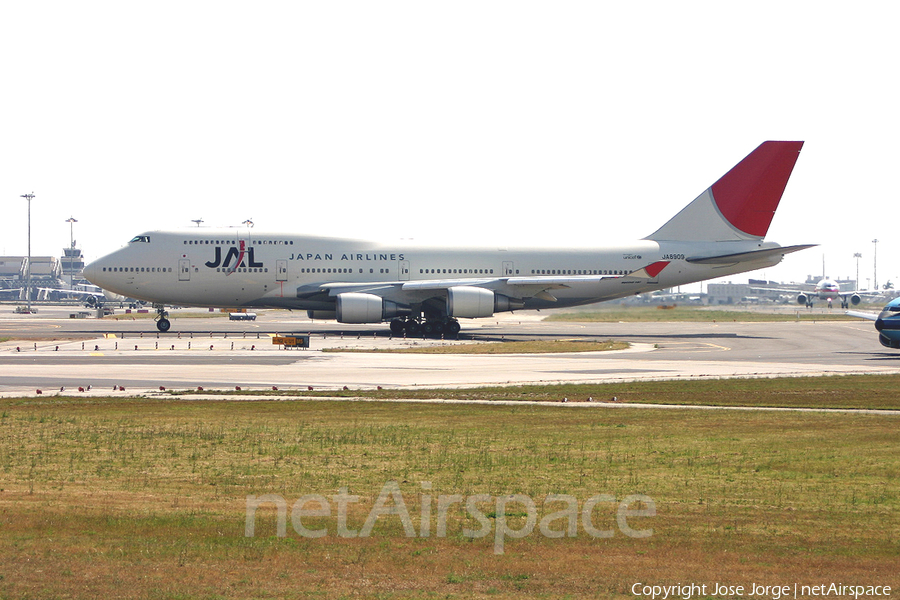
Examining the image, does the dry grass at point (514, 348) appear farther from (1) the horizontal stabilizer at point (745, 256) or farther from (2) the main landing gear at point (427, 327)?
(1) the horizontal stabilizer at point (745, 256)

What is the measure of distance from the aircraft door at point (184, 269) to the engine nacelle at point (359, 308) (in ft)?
32.9

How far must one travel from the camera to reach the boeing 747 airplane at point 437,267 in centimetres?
5825

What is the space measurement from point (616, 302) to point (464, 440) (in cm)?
5427

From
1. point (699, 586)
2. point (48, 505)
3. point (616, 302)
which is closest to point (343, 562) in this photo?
point (699, 586)

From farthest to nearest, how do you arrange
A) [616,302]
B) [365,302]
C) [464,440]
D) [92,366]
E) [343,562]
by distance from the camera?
[616,302] → [365,302] → [92,366] → [464,440] → [343,562]

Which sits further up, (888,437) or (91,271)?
(91,271)

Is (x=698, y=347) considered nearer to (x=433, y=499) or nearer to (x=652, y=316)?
(x=652, y=316)

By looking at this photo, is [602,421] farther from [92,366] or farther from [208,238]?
[208,238]

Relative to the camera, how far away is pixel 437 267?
203 ft

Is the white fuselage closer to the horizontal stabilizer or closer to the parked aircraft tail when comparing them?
the horizontal stabilizer

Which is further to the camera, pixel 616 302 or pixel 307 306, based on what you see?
pixel 616 302

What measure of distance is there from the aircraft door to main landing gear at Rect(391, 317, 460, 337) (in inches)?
534

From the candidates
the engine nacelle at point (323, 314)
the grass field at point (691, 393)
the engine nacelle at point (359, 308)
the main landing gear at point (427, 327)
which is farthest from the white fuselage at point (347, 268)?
the grass field at point (691, 393)

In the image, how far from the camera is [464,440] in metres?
19.4
